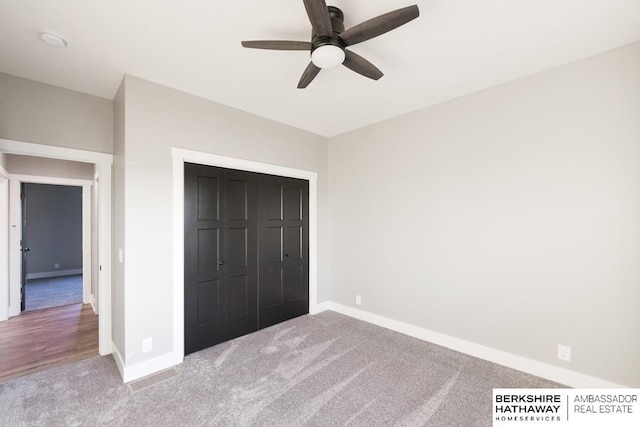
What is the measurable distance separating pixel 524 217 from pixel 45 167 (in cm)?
604

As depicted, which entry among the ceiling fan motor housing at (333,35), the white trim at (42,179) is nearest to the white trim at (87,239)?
the white trim at (42,179)

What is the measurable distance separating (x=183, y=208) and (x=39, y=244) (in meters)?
7.01

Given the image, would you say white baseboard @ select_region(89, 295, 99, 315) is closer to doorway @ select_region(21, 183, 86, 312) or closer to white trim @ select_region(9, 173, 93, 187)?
white trim @ select_region(9, 173, 93, 187)

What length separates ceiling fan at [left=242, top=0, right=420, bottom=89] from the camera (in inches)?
56.2

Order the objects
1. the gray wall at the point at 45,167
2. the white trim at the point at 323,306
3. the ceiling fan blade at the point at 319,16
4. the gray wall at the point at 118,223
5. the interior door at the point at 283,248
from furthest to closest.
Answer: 1. the white trim at the point at 323,306
2. the gray wall at the point at 45,167
3. the interior door at the point at 283,248
4. the gray wall at the point at 118,223
5. the ceiling fan blade at the point at 319,16

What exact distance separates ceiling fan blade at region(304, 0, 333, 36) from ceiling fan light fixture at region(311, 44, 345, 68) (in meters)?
0.07

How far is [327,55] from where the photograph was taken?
1680 millimetres

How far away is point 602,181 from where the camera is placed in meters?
2.19

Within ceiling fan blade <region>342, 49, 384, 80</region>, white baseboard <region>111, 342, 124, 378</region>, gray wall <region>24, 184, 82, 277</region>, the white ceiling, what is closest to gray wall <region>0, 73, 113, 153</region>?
the white ceiling

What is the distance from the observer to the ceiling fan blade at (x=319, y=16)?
4.45 feet

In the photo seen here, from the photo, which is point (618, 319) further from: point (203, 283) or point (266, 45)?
point (203, 283)

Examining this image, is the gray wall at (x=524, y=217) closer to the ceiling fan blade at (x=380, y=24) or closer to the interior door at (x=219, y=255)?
the interior door at (x=219, y=255)

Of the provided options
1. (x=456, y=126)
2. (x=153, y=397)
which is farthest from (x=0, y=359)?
(x=456, y=126)

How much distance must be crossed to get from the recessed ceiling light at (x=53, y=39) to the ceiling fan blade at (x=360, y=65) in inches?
81.6
